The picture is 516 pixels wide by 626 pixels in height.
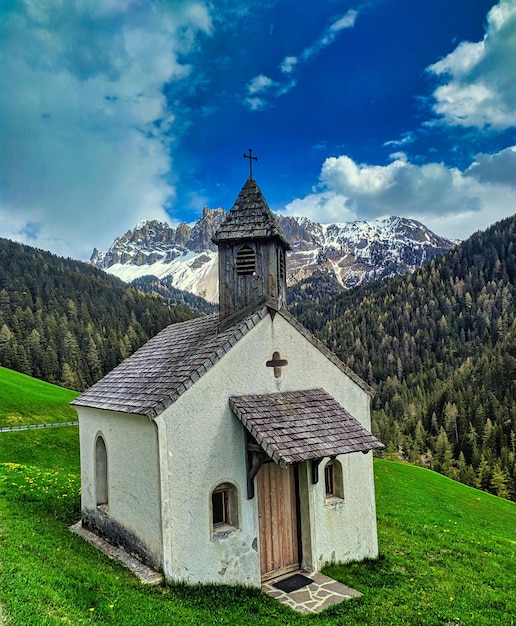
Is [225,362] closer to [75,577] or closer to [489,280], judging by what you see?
[75,577]

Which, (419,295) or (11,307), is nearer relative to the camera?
(11,307)

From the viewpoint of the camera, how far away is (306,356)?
14.0m

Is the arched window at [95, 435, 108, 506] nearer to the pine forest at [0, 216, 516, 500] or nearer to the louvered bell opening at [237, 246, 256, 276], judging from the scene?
the louvered bell opening at [237, 246, 256, 276]

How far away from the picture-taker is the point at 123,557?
482 inches

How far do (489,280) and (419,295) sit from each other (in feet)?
96.9

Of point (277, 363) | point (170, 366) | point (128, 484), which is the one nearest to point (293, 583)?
point (128, 484)

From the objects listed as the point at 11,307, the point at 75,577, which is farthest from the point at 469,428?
the point at 11,307

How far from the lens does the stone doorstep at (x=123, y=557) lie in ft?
35.4

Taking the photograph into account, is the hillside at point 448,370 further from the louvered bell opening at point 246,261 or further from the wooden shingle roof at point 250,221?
the wooden shingle roof at point 250,221

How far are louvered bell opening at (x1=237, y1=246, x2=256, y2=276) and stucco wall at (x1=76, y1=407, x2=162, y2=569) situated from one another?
5.40 m

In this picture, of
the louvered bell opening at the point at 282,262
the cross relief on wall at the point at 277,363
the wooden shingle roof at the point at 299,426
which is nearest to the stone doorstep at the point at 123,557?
the wooden shingle roof at the point at 299,426

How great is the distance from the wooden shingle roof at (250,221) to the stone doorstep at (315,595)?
9.56 m

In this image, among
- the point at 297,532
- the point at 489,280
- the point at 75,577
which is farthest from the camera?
the point at 489,280

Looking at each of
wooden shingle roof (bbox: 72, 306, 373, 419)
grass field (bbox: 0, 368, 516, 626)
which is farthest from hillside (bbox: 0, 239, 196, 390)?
wooden shingle roof (bbox: 72, 306, 373, 419)
